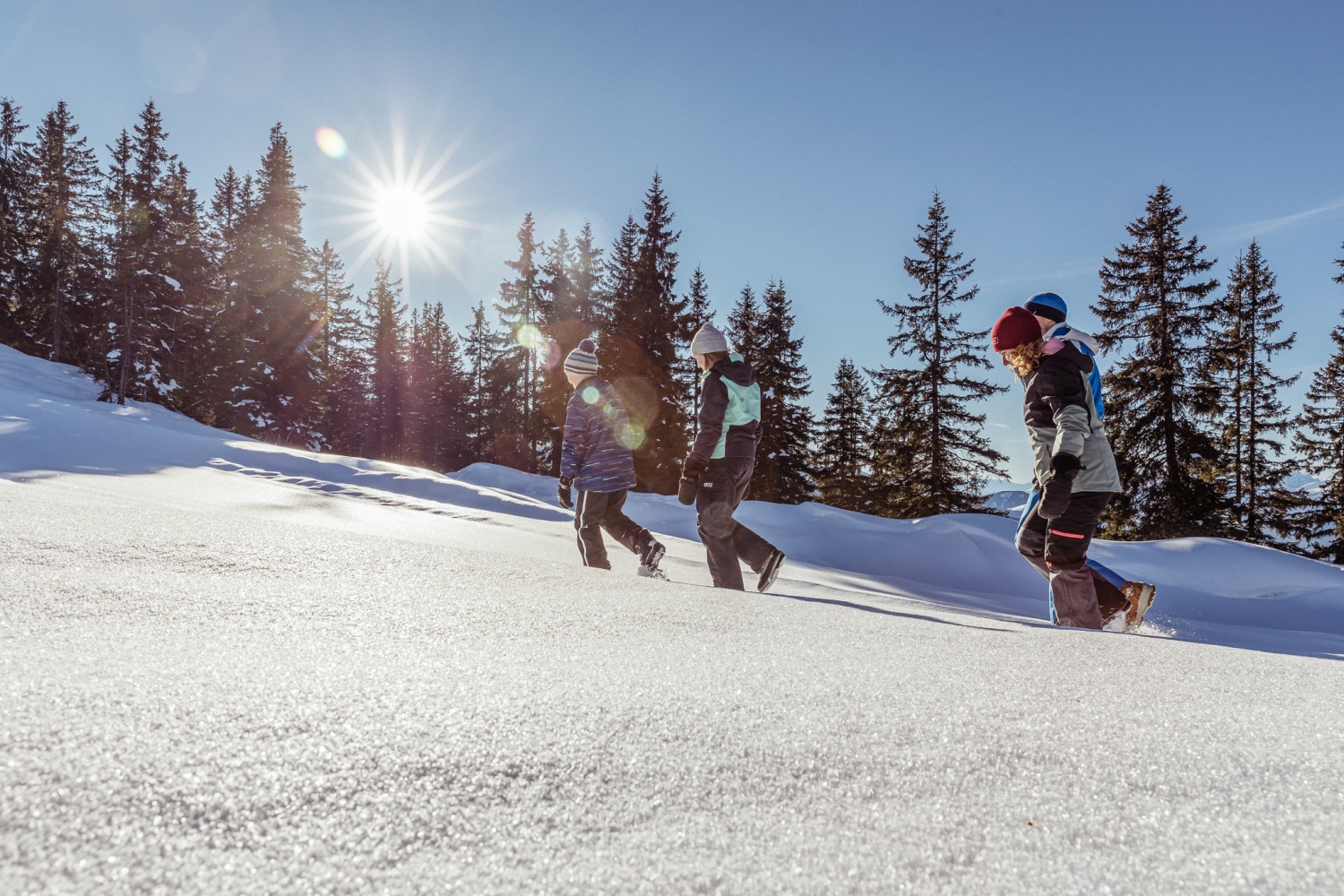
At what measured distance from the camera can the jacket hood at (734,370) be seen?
404 centimetres

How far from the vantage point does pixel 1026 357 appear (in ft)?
10.8

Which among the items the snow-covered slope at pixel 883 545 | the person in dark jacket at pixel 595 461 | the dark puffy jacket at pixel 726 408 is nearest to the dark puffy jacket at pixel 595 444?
the person in dark jacket at pixel 595 461

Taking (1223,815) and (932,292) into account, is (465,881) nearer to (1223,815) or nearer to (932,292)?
A: (1223,815)

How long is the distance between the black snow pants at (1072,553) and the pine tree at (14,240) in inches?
1559

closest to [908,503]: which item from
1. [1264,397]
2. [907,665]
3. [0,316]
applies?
[1264,397]

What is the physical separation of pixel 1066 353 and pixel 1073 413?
1.00 feet

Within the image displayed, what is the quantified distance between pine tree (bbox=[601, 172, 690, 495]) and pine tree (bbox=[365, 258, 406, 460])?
20.1 metres

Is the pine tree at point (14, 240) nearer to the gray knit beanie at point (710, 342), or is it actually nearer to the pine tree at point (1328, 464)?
the gray knit beanie at point (710, 342)

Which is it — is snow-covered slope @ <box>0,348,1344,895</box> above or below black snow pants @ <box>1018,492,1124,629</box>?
below

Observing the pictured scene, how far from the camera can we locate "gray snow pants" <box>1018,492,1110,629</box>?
3.16 m

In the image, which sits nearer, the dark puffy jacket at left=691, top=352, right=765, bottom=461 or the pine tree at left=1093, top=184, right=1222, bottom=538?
the dark puffy jacket at left=691, top=352, right=765, bottom=461

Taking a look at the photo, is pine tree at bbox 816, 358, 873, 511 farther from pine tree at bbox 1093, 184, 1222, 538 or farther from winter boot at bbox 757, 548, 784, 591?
winter boot at bbox 757, 548, 784, 591

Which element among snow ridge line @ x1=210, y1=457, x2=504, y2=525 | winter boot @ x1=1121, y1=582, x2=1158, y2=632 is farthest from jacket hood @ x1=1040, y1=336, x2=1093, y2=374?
snow ridge line @ x1=210, y1=457, x2=504, y2=525

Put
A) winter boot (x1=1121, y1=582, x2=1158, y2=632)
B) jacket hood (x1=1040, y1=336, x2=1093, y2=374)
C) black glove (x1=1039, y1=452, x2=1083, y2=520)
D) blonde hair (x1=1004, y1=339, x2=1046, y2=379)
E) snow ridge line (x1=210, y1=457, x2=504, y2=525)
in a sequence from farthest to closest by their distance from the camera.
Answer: snow ridge line (x1=210, y1=457, x2=504, y2=525) → winter boot (x1=1121, y1=582, x2=1158, y2=632) → blonde hair (x1=1004, y1=339, x2=1046, y2=379) → jacket hood (x1=1040, y1=336, x2=1093, y2=374) → black glove (x1=1039, y1=452, x2=1083, y2=520)
